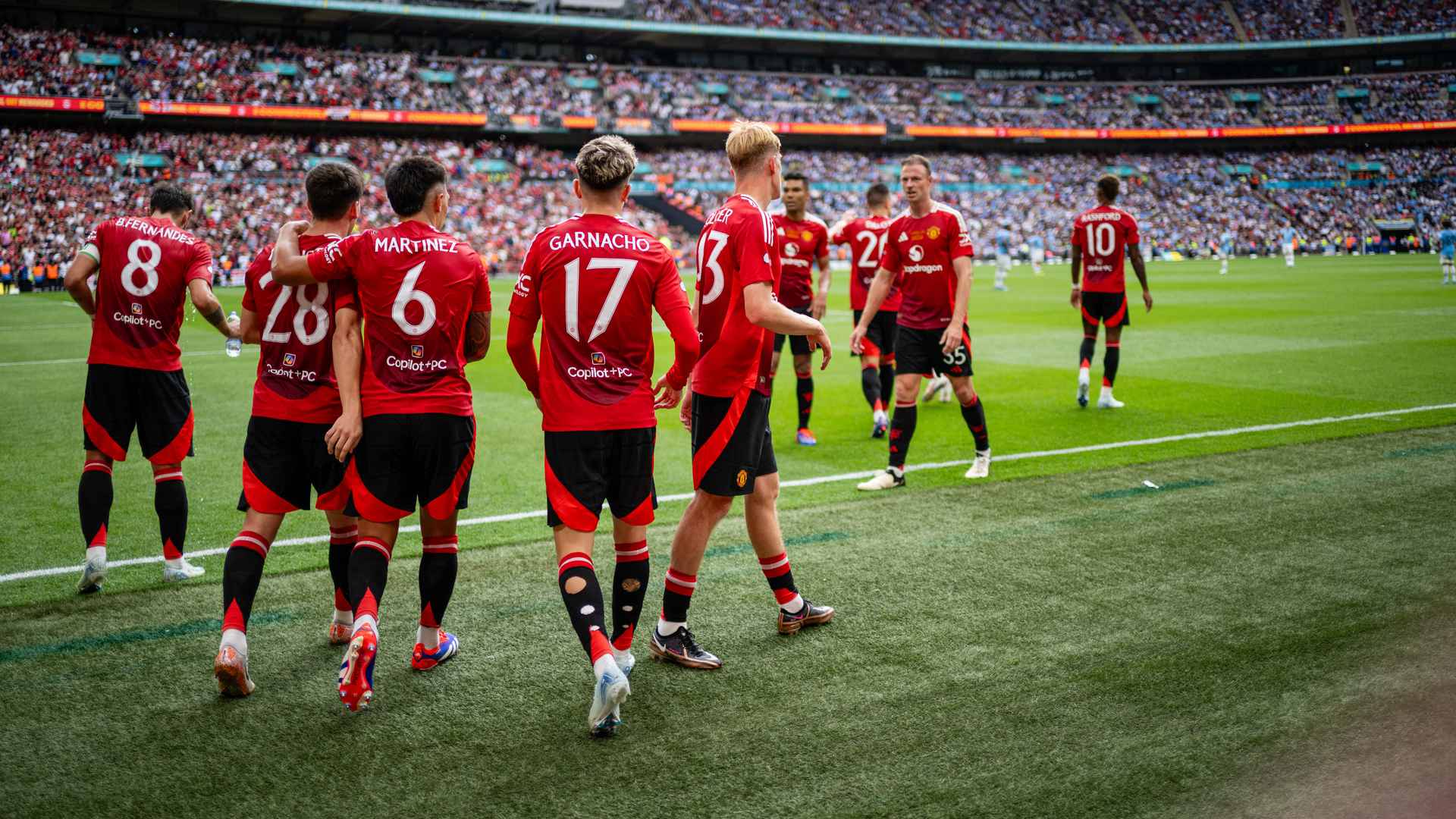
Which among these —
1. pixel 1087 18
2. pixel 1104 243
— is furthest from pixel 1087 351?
pixel 1087 18

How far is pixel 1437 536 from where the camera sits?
6.30 metres

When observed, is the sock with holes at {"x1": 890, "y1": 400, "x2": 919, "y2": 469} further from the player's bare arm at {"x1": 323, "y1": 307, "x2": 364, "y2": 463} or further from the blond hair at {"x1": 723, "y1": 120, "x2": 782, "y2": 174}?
the player's bare arm at {"x1": 323, "y1": 307, "x2": 364, "y2": 463}

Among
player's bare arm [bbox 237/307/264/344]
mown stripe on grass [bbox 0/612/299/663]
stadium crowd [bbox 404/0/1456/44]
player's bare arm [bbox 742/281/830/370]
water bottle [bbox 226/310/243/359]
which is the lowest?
mown stripe on grass [bbox 0/612/299/663]

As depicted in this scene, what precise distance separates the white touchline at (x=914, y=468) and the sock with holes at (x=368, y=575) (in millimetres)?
2670

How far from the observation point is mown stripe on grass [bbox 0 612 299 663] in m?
4.91

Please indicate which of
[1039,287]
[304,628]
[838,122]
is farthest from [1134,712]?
[838,122]

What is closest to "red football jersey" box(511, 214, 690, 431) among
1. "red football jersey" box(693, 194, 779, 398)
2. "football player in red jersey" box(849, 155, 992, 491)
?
"red football jersey" box(693, 194, 779, 398)

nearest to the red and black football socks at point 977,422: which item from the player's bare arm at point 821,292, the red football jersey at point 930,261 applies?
the red football jersey at point 930,261

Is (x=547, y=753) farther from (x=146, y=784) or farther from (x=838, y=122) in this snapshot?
(x=838, y=122)

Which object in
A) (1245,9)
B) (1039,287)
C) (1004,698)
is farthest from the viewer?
(1245,9)

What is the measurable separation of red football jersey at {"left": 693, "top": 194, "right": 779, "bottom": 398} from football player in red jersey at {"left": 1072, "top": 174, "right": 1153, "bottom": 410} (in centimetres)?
771

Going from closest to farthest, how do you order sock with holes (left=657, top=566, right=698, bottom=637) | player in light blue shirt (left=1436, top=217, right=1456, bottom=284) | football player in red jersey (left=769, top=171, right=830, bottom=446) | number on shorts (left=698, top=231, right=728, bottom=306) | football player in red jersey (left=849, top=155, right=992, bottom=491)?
1. number on shorts (left=698, top=231, right=728, bottom=306)
2. sock with holes (left=657, top=566, right=698, bottom=637)
3. football player in red jersey (left=849, top=155, right=992, bottom=491)
4. football player in red jersey (left=769, top=171, right=830, bottom=446)
5. player in light blue shirt (left=1436, top=217, right=1456, bottom=284)

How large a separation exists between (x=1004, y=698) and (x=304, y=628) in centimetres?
347

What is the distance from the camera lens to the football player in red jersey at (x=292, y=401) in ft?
15.1
